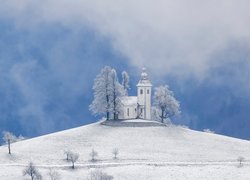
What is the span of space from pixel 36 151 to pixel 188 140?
29.1 metres

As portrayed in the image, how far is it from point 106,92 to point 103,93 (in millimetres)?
668

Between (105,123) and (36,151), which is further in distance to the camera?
(105,123)

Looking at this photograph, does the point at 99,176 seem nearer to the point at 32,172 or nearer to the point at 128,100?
the point at 32,172

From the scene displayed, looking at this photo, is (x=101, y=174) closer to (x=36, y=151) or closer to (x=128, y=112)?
(x=36, y=151)

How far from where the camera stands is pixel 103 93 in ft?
467

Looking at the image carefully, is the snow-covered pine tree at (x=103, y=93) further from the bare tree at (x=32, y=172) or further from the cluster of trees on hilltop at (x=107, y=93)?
the bare tree at (x=32, y=172)

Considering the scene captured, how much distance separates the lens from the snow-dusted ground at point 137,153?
371 feet

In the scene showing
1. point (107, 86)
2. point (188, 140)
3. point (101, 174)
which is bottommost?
point (101, 174)

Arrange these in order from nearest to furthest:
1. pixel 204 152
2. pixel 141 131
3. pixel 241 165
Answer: pixel 241 165 → pixel 204 152 → pixel 141 131

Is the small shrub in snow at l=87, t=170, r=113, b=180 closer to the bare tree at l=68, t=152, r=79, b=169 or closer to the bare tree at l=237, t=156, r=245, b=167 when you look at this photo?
the bare tree at l=68, t=152, r=79, b=169

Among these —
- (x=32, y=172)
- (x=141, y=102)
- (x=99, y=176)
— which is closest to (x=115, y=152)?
(x=99, y=176)

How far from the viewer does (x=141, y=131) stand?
137 meters

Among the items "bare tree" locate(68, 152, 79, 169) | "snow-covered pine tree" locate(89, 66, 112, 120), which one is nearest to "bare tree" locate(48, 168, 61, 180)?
"bare tree" locate(68, 152, 79, 169)

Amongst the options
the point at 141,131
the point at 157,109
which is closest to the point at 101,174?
the point at 141,131
